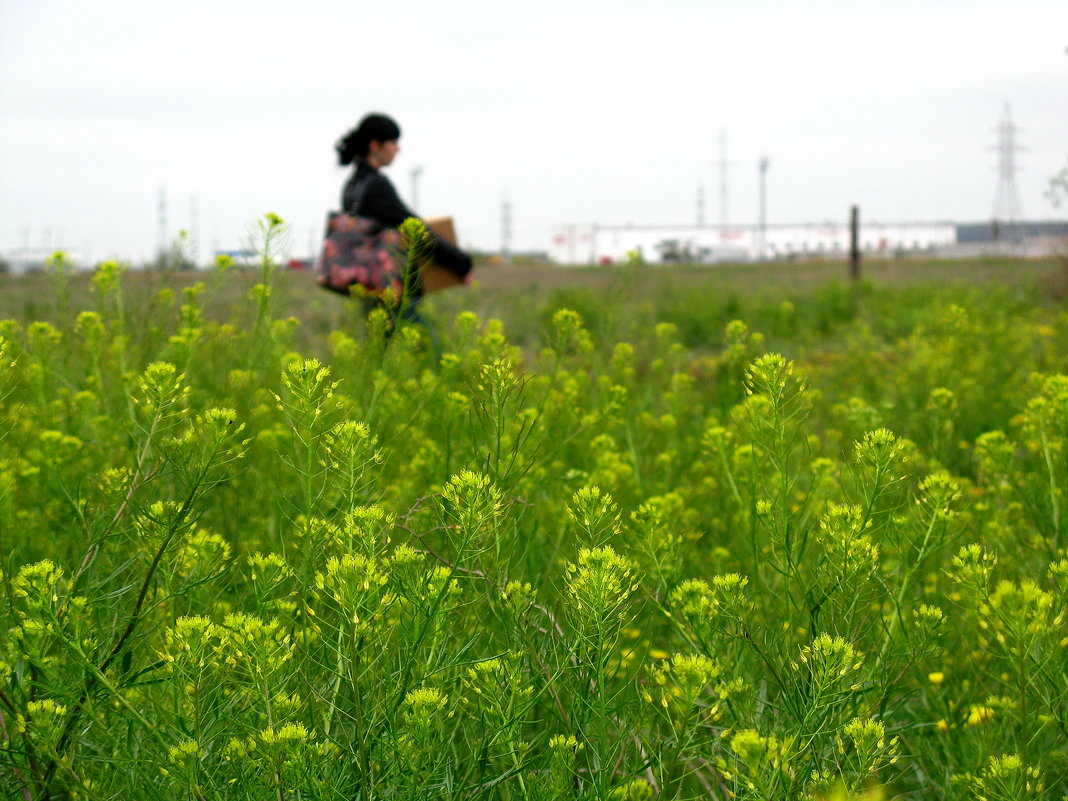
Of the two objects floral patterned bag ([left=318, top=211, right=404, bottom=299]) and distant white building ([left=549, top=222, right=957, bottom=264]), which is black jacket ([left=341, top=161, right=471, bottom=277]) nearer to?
floral patterned bag ([left=318, top=211, right=404, bottom=299])

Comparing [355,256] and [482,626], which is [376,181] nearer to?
[355,256]

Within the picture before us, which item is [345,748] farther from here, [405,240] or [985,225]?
[985,225]

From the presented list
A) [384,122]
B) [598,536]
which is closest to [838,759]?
[598,536]

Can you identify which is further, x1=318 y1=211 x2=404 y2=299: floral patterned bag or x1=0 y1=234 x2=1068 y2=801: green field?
x1=318 y1=211 x2=404 y2=299: floral patterned bag

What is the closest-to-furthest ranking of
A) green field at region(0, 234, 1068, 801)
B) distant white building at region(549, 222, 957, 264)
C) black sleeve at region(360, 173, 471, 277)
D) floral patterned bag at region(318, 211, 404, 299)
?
1. green field at region(0, 234, 1068, 801)
2. floral patterned bag at region(318, 211, 404, 299)
3. black sleeve at region(360, 173, 471, 277)
4. distant white building at region(549, 222, 957, 264)

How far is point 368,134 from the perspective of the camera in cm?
501

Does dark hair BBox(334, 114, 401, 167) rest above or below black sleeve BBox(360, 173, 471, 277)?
above

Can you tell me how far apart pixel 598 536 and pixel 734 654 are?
1.10 ft

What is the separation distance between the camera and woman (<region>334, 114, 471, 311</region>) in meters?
4.83

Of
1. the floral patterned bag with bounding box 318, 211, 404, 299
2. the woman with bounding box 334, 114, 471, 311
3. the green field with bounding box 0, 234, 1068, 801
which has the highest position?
the woman with bounding box 334, 114, 471, 311

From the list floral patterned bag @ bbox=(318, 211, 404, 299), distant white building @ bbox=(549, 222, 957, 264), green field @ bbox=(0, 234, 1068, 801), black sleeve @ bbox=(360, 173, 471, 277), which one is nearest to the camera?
green field @ bbox=(0, 234, 1068, 801)

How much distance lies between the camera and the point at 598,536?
1.44 metres

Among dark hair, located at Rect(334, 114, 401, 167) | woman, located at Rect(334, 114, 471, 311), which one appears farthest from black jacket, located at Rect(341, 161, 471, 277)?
dark hair, located at Rect(334, 114, 401, 167)

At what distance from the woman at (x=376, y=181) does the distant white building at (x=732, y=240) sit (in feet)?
197
